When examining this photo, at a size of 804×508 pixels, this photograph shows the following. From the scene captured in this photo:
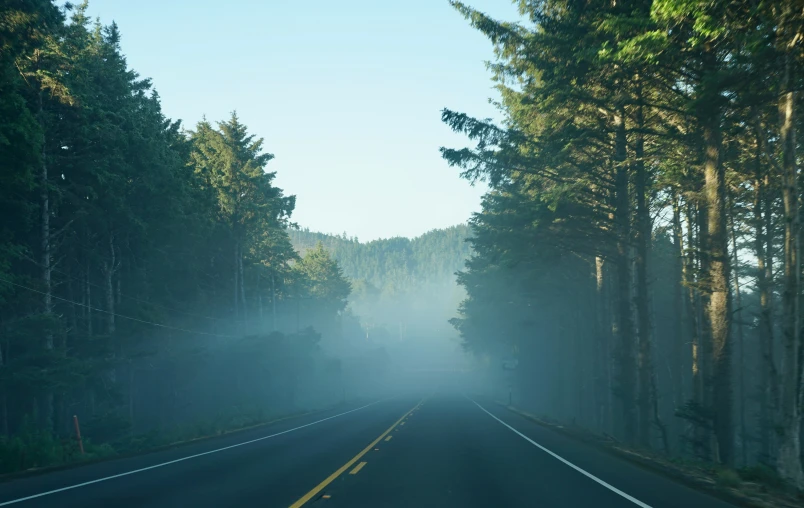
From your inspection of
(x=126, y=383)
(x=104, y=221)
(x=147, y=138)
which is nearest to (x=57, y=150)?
(x=104, y=221)

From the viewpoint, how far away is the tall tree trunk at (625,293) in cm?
2466

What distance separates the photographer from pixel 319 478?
44.7 ft

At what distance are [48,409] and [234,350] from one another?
31882mm

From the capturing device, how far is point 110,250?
39250 millimetres

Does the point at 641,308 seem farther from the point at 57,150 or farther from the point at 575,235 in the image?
the point at 57,150

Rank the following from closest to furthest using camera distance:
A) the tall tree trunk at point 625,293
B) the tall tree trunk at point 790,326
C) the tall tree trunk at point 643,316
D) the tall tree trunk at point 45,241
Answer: the tall tree trunk at point 790,326 → the tall tree trunk at point 643,316 → the tall tree trunk at point 625,293 → the tall tree trunk at point 45,241

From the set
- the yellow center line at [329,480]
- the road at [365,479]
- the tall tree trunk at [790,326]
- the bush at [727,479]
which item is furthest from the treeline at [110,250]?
the tall tree trunk at [790,326]

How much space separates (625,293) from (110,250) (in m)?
27.6

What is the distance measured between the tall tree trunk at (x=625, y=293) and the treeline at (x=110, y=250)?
19.0 m

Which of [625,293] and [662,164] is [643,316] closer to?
[625,293]

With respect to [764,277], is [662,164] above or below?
above

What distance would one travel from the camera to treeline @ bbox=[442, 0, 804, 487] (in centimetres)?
1467

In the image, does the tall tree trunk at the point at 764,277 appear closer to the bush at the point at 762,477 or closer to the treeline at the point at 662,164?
the treeline at the point at 662,164

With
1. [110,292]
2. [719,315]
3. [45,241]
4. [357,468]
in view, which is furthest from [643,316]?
[110,292]
